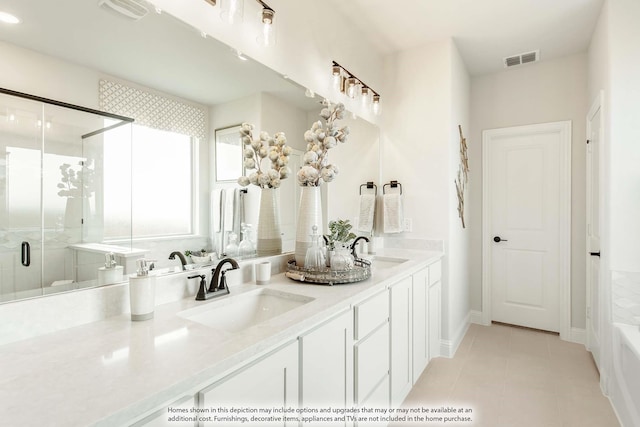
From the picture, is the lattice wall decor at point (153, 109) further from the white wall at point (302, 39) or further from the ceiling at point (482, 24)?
the ceiling at point (482, 24)

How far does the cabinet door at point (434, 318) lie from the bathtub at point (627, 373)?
112cm

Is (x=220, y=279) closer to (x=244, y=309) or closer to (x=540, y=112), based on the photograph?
(x=244, y=309)

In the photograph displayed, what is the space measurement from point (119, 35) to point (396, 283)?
175 cm

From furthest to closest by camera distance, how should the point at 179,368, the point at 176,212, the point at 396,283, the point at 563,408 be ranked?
the point at 563,408 < the point at 396,283 < the point at 176,212 < the point at 179,368

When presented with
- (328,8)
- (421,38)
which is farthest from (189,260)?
(421,38)

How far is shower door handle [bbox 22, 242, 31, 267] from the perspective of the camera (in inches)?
37.8

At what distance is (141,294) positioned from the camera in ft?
3.63

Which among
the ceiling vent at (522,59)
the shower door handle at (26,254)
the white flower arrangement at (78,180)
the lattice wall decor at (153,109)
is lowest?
the shower door handle at (26,254)

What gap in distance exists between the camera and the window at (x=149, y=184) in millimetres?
1165

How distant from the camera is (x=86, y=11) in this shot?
109 centimetres

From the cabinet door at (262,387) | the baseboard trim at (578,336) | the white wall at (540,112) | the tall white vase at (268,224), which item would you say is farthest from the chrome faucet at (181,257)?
the baseboard trim at (578,336)

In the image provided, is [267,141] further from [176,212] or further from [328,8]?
[328,8]

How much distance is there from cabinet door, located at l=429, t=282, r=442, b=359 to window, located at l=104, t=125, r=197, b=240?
196 cm

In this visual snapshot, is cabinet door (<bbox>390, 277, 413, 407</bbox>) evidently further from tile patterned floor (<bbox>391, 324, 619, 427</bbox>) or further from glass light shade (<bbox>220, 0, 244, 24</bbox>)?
glass light shade (<bbox>220, 0, 244, 24</bbox>)
